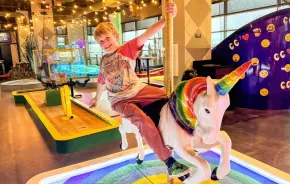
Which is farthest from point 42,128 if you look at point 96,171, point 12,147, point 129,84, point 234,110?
point 234,110

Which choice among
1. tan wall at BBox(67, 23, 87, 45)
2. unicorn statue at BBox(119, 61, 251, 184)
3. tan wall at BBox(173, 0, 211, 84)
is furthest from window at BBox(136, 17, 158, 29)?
unicorn statue at BBox(119, 61, 251, 184)

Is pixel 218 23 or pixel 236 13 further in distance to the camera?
pixel 218 23

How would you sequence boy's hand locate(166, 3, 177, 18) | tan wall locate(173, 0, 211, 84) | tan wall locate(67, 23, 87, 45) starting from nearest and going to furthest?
1. boy's hand locate(166, 3, 177, 18)
2. tan wall locate(173, 0, 211, 84)
3. tan wall locate(67, 23, 87, 45)

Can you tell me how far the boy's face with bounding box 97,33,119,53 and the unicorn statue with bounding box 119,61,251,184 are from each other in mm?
644

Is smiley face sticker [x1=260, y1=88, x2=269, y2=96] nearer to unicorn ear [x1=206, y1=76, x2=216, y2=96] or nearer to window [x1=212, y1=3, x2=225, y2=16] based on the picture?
unicorn ear [x1=206, y1=76, x2=216, y2=96]

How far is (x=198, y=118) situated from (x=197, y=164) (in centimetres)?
31

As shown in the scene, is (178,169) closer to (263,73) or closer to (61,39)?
(263,73)

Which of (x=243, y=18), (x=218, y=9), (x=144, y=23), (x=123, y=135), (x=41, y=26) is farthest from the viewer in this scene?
(x=144, y=23)

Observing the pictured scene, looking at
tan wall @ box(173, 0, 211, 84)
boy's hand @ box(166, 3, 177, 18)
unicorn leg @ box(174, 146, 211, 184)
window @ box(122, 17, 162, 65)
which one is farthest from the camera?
window @ box(122, 17, 162, 65)

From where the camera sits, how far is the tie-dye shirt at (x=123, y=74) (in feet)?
6.01

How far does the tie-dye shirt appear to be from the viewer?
183 cm

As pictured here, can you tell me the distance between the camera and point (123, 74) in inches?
72.3

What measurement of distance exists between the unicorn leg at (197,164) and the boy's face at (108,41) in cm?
93

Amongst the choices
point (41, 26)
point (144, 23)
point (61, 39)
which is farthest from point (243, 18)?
point (61, 39)
